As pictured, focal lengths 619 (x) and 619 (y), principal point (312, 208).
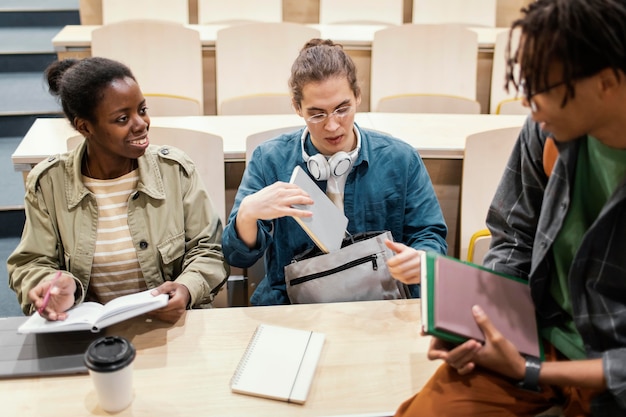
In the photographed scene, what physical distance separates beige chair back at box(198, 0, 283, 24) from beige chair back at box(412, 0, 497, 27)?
0.94m

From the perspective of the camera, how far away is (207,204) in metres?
1.70

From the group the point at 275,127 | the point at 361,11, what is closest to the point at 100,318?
the point at 275,127

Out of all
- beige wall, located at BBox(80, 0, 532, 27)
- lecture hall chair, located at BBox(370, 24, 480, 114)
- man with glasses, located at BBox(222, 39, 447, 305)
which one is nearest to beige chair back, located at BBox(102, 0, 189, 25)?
beige wall, located at BBox(80, 0, 532, 27)

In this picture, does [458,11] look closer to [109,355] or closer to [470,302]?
[470,302]

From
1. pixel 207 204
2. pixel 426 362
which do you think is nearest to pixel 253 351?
pixel 426 362

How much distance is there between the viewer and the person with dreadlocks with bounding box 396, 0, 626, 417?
2.91 ft

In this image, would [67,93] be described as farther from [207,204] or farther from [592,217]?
[592,217]

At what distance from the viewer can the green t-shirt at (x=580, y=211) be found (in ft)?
3.37

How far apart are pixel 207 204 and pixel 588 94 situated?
3.48 ft

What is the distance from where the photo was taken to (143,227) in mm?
1623

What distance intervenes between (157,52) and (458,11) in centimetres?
204

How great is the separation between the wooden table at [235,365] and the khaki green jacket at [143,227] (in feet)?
0.60

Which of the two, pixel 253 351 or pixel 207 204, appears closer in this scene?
pixel 253 351

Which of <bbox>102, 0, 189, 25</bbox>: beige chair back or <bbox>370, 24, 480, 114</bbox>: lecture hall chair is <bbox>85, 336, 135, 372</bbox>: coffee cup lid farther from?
<bbox>102, 0, 189, 25</bbox>: beige chair back
